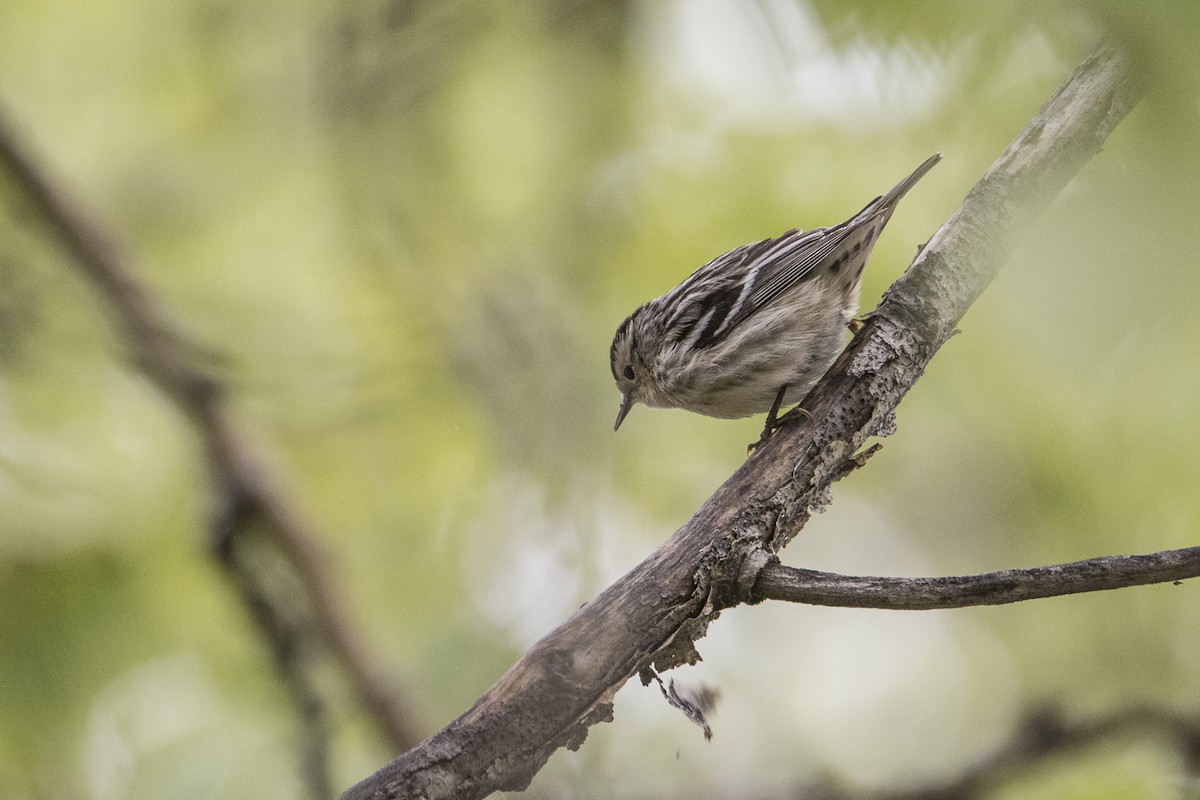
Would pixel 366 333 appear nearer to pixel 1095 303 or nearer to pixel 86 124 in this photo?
pixel 86 124

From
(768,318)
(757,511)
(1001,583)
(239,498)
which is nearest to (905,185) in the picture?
(768,318)

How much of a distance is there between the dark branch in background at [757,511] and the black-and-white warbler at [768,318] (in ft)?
2.52

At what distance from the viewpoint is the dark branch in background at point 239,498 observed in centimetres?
469

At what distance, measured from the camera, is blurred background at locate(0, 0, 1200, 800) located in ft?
13.9

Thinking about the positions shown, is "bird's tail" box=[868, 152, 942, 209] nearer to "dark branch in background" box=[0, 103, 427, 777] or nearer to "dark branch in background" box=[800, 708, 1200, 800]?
"dark branch in background" box=[800, 708, 1200, 800]

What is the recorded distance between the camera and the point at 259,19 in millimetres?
→ 6418

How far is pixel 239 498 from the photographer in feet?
15.9

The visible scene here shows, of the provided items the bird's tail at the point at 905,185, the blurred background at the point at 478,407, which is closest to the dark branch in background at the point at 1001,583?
the blurred background at the point at 478,407

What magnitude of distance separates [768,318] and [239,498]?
256 centimetres

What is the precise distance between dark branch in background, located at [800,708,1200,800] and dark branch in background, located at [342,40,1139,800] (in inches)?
58.6

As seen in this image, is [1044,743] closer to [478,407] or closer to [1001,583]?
[1001,583]

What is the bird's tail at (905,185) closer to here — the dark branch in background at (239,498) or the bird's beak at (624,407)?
the bird's beak at (624,407)

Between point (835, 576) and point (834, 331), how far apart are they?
2.20 meters

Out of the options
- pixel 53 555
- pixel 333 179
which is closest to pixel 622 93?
pixel 333 179
